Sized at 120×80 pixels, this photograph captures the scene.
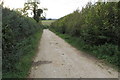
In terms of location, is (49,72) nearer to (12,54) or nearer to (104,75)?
(12,54)

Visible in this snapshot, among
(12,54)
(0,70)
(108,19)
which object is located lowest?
(0,70)

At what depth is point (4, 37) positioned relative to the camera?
5.05 metres

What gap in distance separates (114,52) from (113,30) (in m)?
1.34

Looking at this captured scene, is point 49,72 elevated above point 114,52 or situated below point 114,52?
below

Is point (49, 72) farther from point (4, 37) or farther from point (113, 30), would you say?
point (113, 30)

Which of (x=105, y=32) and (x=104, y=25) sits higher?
(x=104, y=25)

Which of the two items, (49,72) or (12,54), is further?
(49,72)

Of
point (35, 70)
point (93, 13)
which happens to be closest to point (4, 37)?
point (35, 70)

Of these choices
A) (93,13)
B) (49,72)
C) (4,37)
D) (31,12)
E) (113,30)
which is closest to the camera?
(4,37)

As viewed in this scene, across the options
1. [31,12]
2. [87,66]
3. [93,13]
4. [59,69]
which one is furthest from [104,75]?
[31,12]

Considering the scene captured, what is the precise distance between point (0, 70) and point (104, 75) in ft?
12.1

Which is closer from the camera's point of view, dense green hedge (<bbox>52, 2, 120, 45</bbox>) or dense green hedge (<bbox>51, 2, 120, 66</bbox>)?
dense green hedge (<bbox>51, 2, 120, 66</bbox>)

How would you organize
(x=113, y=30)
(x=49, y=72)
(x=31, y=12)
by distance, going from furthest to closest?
(x=31, y=12) → (x=113, y=30) → (x=49, y=72)

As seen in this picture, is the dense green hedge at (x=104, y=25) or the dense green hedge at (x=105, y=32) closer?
the dense green hedge at (x=105, y=32)
